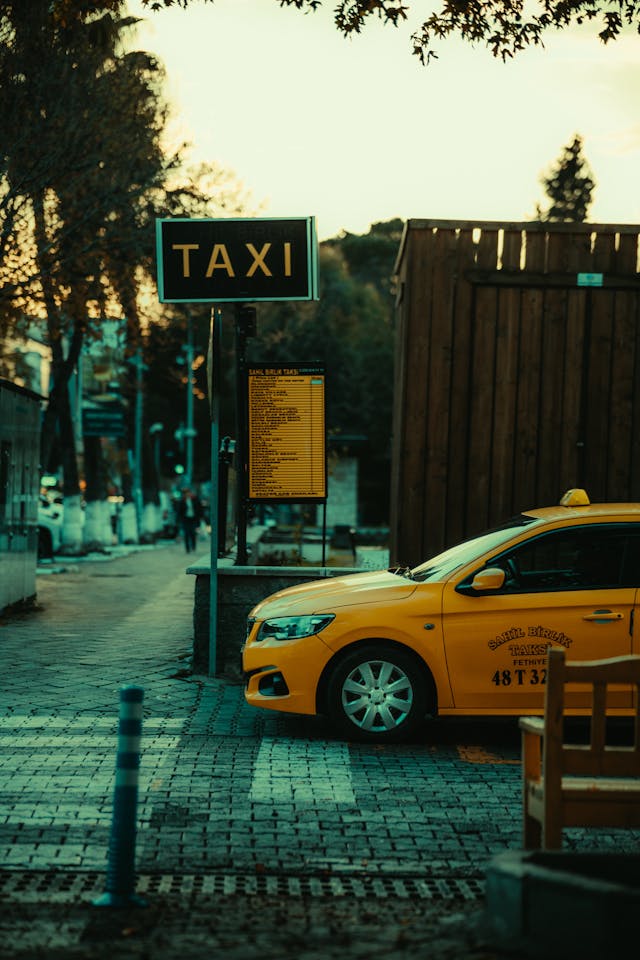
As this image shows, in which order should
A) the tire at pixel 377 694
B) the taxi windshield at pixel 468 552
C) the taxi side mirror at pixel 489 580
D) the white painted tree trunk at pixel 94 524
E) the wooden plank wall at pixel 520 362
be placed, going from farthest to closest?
the white painted tree trunk at pixel 94 524, the wooden plank wall at pixel 520 362, the taxi windshield at pixel 468 552, the tire at pixel 377 694, the taxi side mirror at pixel 489 580

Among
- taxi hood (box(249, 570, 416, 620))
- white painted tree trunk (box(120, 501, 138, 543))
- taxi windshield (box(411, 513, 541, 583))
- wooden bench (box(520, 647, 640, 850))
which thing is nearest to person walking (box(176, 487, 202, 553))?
white painted tree trunk (box(120, 501, 138, 543))

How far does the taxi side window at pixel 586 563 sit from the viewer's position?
954 cm

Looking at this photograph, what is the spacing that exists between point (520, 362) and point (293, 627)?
491cm

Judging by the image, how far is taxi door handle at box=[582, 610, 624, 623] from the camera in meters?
9.38

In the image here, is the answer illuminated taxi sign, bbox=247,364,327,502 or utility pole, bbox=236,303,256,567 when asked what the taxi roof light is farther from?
utility pole, bbox=236,303,256,567

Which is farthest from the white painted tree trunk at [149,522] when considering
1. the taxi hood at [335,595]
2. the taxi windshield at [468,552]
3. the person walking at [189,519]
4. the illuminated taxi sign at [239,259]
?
the taxi windshield at [468,552]

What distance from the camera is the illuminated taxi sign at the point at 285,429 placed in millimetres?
13164

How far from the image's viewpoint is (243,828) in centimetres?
713

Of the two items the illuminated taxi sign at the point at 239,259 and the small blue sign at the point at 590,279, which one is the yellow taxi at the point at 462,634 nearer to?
the illuminated taxi sign at the point at 239,259

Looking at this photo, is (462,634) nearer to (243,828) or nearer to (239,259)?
(243,828)

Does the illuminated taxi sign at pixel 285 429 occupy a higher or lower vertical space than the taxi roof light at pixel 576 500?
higher

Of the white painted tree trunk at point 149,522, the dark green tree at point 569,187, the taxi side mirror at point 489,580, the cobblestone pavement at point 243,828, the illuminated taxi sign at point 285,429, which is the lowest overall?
the white painted tree trunk at point 149,522

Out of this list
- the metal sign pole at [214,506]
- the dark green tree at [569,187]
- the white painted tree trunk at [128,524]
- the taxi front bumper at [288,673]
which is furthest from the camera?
the dark green tree at [569,187]

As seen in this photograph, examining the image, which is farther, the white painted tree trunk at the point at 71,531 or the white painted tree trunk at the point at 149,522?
the white painted tree trunk at the point at 149,522
